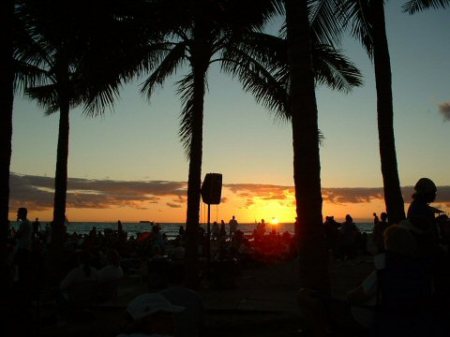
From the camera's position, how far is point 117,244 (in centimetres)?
2261

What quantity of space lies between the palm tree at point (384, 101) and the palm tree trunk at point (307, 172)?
3.96m

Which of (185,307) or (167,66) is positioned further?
(167,66)

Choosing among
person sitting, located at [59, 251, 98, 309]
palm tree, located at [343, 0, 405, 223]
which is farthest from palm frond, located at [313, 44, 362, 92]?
person sitting, located at [59, 251, 98, 309]

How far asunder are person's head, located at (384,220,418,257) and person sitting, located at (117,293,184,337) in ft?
5.82

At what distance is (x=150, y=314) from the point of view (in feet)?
10.3

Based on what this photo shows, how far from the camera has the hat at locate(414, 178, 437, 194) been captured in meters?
5.54

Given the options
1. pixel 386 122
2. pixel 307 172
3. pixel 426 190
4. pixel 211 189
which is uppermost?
pixel 386 122

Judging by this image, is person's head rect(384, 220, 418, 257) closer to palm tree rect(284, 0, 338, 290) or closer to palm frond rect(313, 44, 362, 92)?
palm tree rect(284, 0, 338, 290)

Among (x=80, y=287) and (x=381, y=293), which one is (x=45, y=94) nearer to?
(x=80, y=287)

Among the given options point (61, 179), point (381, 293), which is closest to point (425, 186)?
point (381, 293)

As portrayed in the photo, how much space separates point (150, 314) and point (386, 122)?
8440mm

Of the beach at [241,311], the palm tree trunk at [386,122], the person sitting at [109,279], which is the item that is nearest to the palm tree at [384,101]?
the palm tree trunk at [386,122]

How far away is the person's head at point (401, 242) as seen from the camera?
3.98 meters

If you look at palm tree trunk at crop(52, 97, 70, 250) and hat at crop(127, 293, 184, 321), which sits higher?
palm tree trunk at crop(52, 97, 70, 250)
